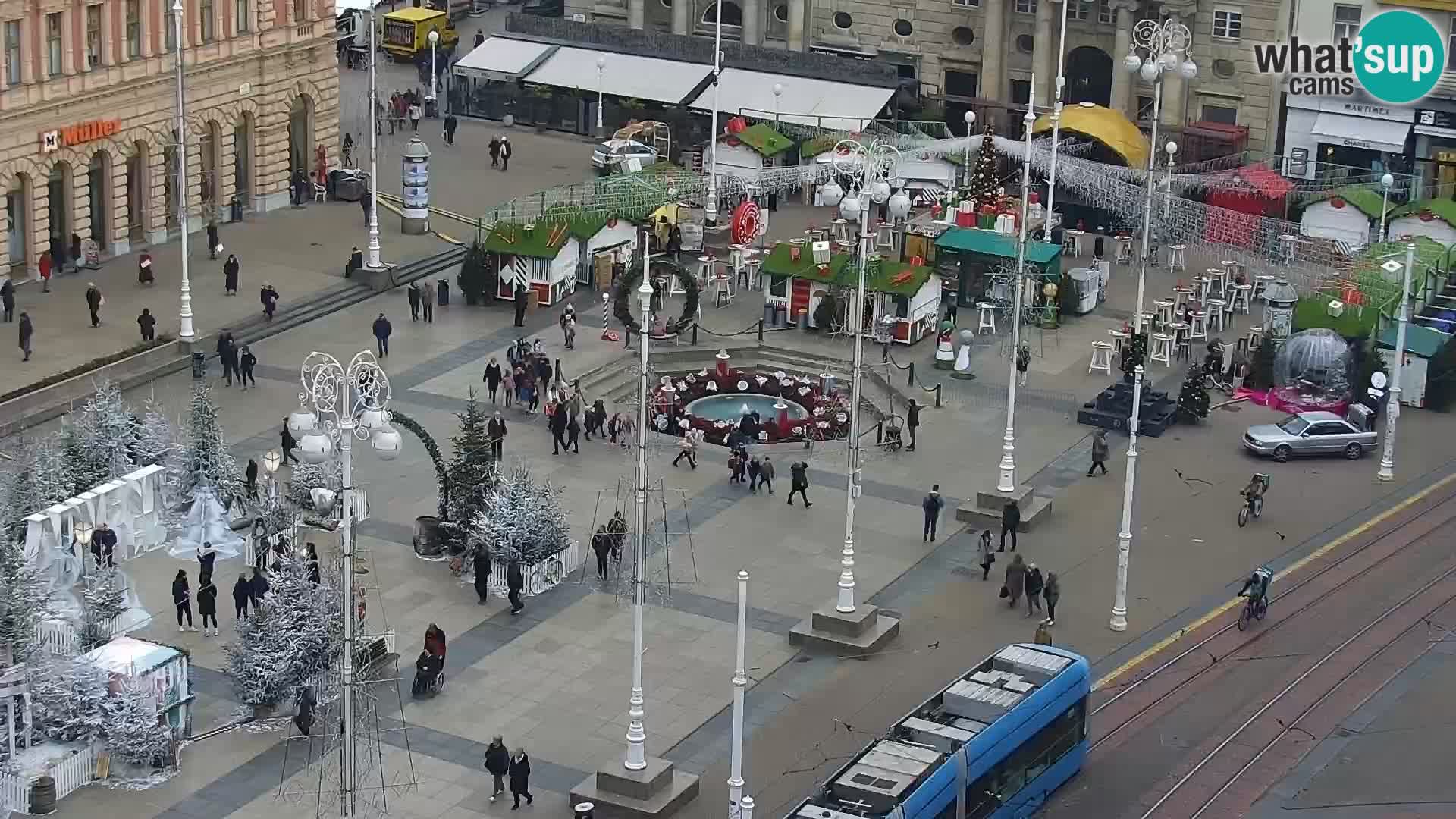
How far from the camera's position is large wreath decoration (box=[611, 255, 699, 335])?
75.8 meters

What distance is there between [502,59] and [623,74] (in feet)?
17.4

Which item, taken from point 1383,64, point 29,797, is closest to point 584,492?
point 29,797

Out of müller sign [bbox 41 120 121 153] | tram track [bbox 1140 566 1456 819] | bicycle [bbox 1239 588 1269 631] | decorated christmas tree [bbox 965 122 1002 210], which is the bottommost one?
tram track [bbox 1140 566 1456 819]

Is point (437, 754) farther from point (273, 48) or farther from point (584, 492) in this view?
point (273, 48)

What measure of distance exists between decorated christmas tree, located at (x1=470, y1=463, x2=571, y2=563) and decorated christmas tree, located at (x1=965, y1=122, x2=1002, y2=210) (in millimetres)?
32364

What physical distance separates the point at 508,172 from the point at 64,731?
5079cm

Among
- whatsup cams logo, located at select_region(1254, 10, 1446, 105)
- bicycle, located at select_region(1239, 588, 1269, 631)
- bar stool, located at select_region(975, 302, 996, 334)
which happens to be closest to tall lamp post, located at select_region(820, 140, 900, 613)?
bicycle, located at select_region(1239, 588, 1269, 631)

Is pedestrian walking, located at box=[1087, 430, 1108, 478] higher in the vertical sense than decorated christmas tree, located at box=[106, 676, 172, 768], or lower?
higher

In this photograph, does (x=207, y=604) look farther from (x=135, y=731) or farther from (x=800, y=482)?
(x=800, y=482)

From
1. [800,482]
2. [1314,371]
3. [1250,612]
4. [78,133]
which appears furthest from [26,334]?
[1314,371]

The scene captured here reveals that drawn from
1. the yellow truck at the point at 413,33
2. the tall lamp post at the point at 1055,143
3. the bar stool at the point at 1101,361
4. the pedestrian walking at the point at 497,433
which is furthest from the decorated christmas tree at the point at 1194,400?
the yellow truck at the point at 413,33

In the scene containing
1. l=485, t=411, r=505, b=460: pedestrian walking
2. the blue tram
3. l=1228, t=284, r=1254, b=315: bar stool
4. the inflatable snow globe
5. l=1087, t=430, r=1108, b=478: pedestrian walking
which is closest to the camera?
the blue tram

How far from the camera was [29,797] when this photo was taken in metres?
49.6

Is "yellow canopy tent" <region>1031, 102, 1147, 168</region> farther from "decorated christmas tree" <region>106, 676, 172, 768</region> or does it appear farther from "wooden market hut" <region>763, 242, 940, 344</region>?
"decorated christmas tree" <region>106, 676, 172, 768</region>
